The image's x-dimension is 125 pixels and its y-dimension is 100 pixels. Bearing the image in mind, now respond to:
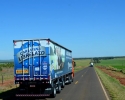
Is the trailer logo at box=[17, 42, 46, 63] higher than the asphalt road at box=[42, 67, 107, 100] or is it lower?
higher

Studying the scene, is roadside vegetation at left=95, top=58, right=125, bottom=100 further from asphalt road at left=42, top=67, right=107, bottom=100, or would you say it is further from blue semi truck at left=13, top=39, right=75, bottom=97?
blue semi truck at left=13, top=39, right=75, bottom=97

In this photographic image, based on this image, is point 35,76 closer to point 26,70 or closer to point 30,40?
point 26,70

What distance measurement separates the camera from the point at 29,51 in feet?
47.9

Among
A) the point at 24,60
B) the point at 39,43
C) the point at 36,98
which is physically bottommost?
the point at 36,98

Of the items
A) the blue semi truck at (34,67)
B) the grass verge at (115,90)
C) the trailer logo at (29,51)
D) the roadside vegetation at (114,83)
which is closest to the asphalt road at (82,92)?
the grass verge at (115,90)

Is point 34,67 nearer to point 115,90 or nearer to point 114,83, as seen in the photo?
point 115,90

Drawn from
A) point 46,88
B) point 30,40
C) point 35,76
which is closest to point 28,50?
point 30,40

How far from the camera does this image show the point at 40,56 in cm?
1438

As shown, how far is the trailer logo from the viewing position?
14.4 meters

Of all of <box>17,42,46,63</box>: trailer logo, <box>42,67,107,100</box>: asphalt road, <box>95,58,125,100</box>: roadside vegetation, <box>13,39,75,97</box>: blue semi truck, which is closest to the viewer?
<box>13,39,75,97</box>: blue semi truck

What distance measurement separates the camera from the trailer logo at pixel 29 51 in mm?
14398

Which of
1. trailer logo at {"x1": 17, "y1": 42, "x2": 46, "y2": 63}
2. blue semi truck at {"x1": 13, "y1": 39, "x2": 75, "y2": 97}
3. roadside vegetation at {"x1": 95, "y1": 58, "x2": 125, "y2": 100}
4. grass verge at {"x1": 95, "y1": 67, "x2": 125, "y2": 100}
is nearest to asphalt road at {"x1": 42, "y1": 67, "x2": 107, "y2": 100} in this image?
grass verge at {"x1": 95, "y1": 67, "x2": 125, "y2": 100}

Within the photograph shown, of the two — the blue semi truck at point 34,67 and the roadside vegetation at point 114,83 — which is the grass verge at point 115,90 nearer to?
the roadside vegetation at point 114,83

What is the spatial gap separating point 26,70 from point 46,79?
Result: 4.51 feet
